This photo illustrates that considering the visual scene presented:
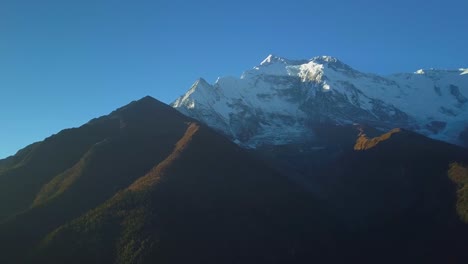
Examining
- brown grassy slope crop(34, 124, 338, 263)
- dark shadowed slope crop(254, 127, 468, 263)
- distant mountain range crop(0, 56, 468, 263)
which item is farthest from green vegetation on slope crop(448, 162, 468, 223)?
brown grassy slope crop(34, 124, 338, 263)

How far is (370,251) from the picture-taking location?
6457 inches

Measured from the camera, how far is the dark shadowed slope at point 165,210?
123m

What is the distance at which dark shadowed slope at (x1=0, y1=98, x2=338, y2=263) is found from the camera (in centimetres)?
12338

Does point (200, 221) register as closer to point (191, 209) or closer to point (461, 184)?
point (191, 209)

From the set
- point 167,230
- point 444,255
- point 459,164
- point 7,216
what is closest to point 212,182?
point 167,230

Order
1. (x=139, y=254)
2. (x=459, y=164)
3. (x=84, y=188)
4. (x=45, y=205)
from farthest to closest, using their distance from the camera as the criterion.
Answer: (x=459, y=164), (x=84, y=188), (x=45, y=205), (x=139, y=254)

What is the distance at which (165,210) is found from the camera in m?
134

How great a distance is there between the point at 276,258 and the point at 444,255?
50.4 metres

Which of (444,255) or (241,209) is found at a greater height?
(241,209)

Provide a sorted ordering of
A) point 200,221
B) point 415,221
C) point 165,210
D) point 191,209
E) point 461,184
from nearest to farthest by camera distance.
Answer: point 165,210 → point 200,221 → point 191,209 → point 461,184 → point 415,221

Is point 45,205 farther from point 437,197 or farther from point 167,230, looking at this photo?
point 437,197

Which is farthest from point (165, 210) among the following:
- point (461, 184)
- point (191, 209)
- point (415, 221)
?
point (461, 184)

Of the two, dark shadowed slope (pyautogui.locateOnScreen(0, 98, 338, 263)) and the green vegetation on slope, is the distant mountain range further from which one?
the green vegetation on slope

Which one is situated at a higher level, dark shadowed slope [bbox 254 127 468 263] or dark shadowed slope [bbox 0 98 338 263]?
dark shadowed slope [bbox 0 98 338 263]
